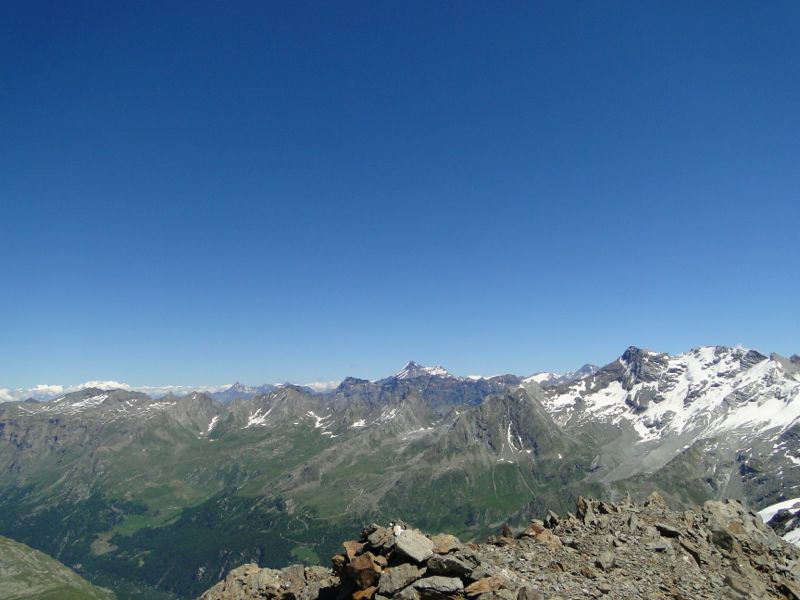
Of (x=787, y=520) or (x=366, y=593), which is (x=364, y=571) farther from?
(x=787, y=520)

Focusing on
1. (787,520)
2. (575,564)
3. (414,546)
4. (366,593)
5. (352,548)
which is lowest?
(787,520)

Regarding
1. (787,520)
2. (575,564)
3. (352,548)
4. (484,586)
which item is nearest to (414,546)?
(484,586)

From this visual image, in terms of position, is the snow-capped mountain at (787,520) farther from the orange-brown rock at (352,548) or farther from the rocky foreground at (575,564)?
the orange-brown rock at (352,548)

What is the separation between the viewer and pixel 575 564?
2736 centimetres

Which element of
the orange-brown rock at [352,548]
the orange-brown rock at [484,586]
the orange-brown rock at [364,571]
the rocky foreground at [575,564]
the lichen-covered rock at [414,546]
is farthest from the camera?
the orange-brown rock at [352,548]

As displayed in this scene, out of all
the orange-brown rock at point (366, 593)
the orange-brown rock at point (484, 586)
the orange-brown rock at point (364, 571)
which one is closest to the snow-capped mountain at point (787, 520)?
the orange-brown rock at point (484, 586)

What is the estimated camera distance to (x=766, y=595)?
32062mm

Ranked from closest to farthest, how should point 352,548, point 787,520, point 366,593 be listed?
point 366,593 < point 352,548 < point 787,520

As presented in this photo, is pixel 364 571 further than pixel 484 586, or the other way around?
pixel 364 571

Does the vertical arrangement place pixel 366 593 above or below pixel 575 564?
below

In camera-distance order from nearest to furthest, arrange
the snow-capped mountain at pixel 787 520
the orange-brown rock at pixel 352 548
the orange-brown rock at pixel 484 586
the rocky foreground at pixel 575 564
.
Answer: the orange-brown rock at pixel 484 586 < the rocky foreground at pixel 575 564 < the orange-brown rock at pixel 352 548 < the snow-capped mountain at pixel 787 520

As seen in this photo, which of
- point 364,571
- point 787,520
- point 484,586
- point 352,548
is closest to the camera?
point 484,586

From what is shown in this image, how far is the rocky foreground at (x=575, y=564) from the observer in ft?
73.8

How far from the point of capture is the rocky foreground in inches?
885
